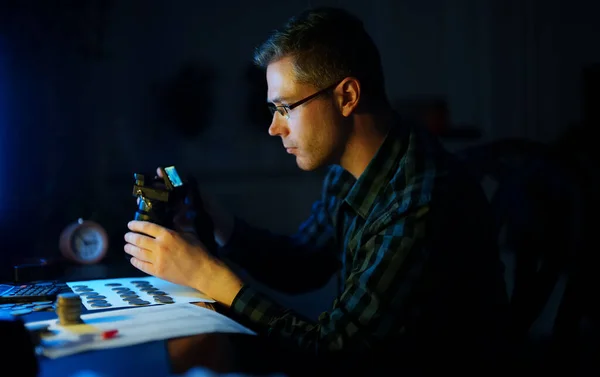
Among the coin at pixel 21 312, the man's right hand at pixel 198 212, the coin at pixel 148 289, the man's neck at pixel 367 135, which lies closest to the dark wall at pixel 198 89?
the man's right hand at pixel 198 212

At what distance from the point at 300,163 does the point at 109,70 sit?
706 millimetres

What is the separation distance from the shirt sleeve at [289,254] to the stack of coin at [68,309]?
0.56 metres

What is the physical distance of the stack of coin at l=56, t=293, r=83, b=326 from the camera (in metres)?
0.85

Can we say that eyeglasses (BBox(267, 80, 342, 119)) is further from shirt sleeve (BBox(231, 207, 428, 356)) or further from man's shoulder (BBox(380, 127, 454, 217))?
shirt sleeve (BBox(231, 207, 428, 356))

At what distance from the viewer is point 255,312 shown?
987mm

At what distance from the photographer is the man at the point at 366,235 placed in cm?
94

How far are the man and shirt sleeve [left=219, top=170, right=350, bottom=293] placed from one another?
0.19 ft

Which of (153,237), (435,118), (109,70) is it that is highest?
(109,70)

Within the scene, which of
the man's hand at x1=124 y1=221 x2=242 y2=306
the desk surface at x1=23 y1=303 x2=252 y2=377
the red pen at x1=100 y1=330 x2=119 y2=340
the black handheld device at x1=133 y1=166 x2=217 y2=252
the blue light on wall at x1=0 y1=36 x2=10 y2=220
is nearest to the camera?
the desk surface at x1=23 y1=303 x2=252 y2=377

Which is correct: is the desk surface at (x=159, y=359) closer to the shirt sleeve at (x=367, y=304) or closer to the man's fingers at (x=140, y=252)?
the shirt sleeve at (x=367, y=304)

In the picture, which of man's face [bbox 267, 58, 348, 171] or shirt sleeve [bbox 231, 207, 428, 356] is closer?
shirt sleeve [bbox 231, 207, 428, 356]

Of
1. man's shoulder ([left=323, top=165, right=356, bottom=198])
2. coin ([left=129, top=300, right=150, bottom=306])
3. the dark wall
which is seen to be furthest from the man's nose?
the dark wall

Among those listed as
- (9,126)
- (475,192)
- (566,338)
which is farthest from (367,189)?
(9,126)

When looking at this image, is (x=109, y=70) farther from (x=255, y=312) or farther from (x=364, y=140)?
(x=255, y=312)
